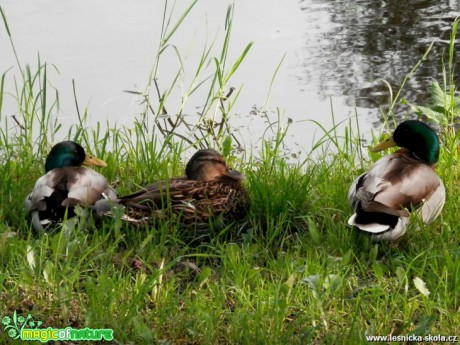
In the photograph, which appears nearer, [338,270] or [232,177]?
[338,270]

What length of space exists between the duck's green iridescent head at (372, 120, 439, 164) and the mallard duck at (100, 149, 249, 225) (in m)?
0.85

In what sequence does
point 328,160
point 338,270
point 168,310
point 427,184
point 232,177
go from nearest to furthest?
point 168,310 < point 338,270 < point 427,184 < point 232,177 < point 328,160

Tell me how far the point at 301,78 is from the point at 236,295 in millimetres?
3559

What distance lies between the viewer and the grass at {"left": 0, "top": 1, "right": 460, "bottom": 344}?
4.05m

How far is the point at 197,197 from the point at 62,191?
0.67 metres

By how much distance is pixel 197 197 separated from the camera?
16.8 feet

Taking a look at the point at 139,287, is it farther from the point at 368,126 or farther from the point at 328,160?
the point at 368,126

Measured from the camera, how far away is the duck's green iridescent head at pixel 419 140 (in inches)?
206

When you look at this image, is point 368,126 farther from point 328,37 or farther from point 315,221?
point 315,221

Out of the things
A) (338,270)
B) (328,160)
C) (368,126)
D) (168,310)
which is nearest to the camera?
(168,310)

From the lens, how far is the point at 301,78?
25.1 feet

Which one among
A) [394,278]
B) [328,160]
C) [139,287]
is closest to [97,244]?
[139,287]

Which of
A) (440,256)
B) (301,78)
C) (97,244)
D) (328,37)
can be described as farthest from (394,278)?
(328,37)

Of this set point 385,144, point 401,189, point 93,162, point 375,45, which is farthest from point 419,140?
point 375,45
